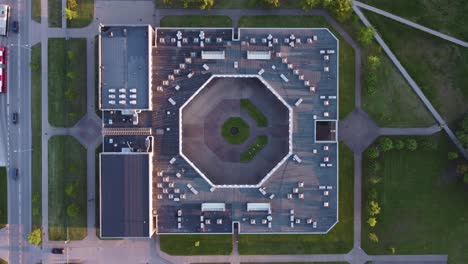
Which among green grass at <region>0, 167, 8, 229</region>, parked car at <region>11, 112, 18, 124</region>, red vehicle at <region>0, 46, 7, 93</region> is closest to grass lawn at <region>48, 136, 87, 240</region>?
green grass at <region>0, 167, 8, 229</region>

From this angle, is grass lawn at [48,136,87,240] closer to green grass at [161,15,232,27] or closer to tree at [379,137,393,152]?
green grass at [161,15,232,27]

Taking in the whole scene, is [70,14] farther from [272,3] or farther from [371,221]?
[371,221]

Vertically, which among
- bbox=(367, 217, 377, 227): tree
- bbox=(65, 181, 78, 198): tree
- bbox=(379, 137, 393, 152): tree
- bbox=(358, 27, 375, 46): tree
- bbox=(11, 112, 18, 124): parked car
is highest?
bbox=(358, 27, 375, 46): tree

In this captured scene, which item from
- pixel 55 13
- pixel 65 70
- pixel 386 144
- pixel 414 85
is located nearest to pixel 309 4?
pixel 414 85

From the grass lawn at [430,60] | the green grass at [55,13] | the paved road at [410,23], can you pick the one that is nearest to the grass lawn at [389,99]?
the grass lawn at [430,60]

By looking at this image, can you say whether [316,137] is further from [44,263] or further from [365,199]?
[44,263]

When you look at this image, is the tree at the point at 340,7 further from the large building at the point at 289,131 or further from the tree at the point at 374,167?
the tree at the point at 374,167
